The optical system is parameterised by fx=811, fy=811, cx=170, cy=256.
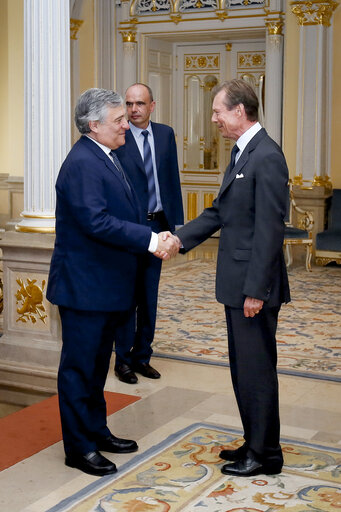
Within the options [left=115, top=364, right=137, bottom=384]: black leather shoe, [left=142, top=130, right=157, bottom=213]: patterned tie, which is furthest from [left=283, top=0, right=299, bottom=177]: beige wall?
[left=115, top=364, right=137, bottom=384]: black leather shoe

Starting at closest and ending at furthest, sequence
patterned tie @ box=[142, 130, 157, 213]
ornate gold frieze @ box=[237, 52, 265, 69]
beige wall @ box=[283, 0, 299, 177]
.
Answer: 1. patterned tie @ box=[142, 130, 157, 213]
2. beige wall @ box=[283, 0, 299, 177]
3. ornate gold frieze @ box=[237, 52, 265, 69]

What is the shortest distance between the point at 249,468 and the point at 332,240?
6806 mm

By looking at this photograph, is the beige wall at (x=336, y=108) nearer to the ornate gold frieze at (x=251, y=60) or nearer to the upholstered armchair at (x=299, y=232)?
the upholstered armchair at (x=299, y=232)

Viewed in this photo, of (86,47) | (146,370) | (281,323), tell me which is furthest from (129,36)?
(146,370)

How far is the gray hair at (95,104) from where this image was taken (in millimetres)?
3361

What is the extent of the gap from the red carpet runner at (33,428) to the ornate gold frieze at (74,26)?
8.16 m

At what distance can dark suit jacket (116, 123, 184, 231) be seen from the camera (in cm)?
482

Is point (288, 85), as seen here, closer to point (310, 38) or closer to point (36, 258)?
point (310, 38)

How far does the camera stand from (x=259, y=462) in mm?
3479

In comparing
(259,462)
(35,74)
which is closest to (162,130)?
(35,74)

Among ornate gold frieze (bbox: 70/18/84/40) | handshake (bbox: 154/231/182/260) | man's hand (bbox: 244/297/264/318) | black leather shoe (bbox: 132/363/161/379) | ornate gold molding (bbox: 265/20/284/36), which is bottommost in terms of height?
black leather shoe (bbox: 132/363/161/379)

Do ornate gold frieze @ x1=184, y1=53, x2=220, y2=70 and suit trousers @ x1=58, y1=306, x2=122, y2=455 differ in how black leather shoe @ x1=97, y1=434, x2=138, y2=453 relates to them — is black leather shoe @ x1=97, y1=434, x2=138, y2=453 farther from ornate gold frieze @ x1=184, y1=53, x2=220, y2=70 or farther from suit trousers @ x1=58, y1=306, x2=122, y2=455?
ornate gold frieze @ x1=184, y1=53, x2=220, y2=70

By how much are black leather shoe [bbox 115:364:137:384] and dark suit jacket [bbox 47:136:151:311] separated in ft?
4.92

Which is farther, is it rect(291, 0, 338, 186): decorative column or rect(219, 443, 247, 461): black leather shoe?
rect(291, 0, 338, 186): decorative column
